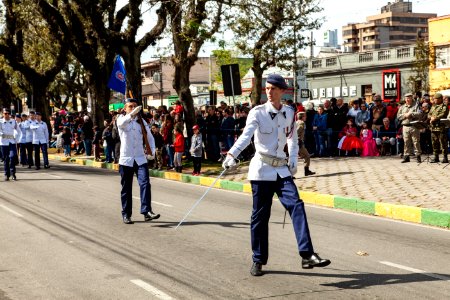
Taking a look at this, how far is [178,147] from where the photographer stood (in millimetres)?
21094

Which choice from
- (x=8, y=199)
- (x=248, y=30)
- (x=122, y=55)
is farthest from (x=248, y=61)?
(x=8, y=199)

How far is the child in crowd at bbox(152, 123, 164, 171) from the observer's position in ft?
72.4

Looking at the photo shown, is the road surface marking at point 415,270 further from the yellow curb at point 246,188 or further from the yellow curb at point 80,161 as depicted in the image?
the yellow curb at point 80,161

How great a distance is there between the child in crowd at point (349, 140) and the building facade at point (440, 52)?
30664 mm

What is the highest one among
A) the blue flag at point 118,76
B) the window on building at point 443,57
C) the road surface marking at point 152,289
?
the window on building at point 443,57

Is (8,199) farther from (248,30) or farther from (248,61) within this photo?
(248,61)

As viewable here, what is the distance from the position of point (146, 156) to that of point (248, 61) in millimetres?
78018

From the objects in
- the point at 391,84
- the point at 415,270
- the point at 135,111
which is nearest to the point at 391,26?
the point at 391,84

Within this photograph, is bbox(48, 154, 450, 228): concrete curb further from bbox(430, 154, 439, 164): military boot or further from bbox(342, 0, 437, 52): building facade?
bbox(342, 0, 437, 52): building facade

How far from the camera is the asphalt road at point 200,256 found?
662 cm

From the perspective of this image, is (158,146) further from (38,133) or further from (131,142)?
(131,142)

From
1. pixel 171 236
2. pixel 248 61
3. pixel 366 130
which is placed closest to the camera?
pixel 171 236

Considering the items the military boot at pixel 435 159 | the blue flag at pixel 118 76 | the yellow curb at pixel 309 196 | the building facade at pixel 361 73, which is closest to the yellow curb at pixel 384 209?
the yellow curb at pixel 309 196

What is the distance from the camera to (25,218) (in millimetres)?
11773
